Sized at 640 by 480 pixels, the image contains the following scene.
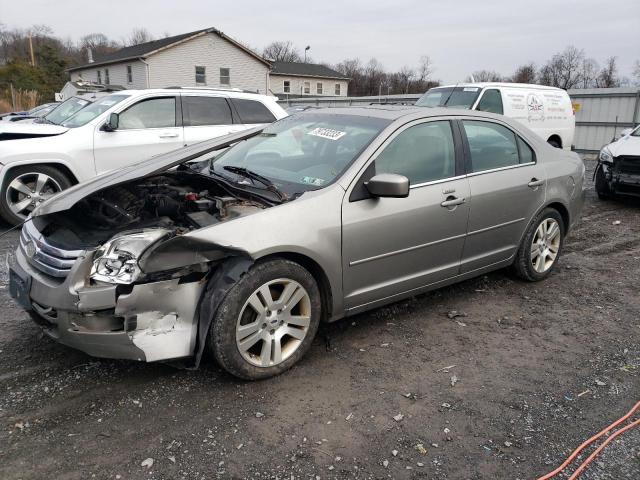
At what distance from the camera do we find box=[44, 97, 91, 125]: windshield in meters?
8.03

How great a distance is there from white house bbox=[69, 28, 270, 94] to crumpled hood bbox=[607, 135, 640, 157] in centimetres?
2878

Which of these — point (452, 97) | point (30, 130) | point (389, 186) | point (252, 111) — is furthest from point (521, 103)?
point (30, 130)

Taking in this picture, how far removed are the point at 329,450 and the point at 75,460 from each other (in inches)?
49.4

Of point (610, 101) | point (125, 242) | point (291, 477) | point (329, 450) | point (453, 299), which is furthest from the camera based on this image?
point (610, 101)

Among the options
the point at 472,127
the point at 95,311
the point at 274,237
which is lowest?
the point at 95,311

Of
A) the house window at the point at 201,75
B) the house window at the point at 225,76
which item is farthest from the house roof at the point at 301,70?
the house window at the point at 201,75

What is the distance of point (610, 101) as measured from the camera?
1648 centimetres

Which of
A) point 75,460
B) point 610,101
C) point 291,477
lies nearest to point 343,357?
point 291,477

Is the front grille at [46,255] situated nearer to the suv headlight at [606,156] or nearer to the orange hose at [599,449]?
the orange hose at [599,449]

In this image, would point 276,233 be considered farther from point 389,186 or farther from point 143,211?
point 143,211

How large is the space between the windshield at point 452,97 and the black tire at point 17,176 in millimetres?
7274

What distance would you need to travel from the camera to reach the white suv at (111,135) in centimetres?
666

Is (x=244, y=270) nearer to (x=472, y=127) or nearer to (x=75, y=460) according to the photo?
(x=75, y=460)

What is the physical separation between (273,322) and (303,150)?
145 centimetres
